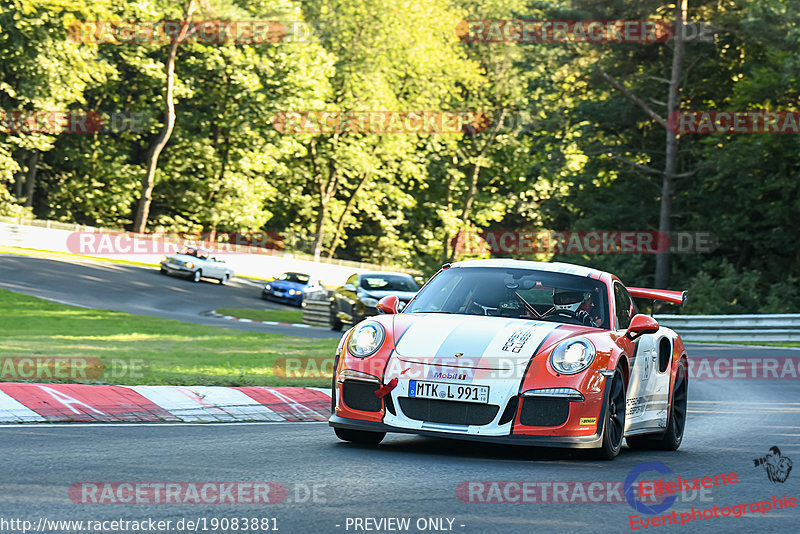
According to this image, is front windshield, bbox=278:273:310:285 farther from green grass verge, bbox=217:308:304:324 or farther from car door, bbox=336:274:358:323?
car door, bbox=336:274:358:323

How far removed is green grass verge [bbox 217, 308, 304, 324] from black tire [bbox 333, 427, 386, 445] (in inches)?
1032

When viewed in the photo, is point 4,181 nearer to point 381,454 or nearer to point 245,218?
point 245,218

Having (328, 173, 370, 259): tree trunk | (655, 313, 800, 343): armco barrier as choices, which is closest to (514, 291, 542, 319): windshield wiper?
(655, 313, 800, 343): armco barrier

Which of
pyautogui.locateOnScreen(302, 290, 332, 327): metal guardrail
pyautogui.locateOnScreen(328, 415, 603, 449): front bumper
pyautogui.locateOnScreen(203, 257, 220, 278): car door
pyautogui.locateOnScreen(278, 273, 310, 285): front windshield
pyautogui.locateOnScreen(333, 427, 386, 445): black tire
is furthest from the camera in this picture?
pyautogui.locateOnScreen(203, 257, 220, 278): car door

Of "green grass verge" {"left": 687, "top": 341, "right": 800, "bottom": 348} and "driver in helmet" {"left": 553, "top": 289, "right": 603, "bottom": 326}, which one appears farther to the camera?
"green grass verge" {"left": 687, "top": 341, "right": 800, "bottom": 348}

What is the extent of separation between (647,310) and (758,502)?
3090 cm

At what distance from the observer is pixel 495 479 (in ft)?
21.4

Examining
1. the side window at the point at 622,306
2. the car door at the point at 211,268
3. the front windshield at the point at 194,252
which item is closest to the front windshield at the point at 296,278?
the car door at the point at 211,268

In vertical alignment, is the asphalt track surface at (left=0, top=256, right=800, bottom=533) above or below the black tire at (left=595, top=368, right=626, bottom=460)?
below

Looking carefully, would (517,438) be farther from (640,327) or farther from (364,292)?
(364,292)

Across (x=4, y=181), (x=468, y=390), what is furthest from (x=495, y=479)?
(x=4, y=181)

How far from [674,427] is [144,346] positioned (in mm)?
11553

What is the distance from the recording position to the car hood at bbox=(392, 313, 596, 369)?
24.3ft

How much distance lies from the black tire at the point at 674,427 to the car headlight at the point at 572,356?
1683mm
